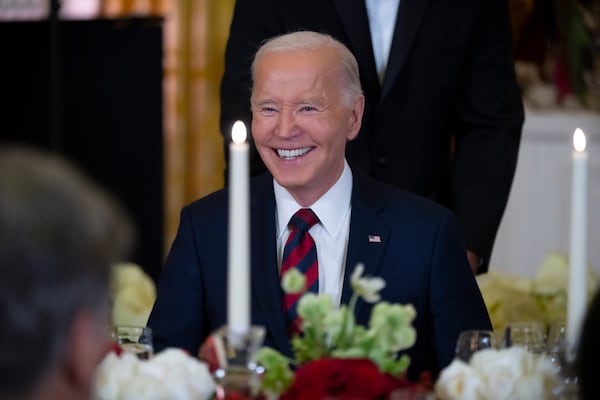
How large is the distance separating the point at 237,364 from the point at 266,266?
33.1 inches

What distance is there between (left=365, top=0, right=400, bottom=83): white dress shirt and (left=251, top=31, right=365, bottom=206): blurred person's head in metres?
0.63

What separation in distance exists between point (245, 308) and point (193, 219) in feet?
3.24

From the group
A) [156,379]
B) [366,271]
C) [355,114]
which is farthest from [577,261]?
[355,114]

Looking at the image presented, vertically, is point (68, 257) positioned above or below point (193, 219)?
above

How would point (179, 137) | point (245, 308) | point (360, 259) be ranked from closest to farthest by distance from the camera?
point (245, 308)
point (360, 259)
point (179, 137)

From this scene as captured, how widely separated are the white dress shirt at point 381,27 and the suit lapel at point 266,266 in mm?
745

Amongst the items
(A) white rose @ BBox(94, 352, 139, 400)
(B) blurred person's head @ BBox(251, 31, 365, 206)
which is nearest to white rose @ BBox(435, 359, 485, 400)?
(A) white rose @ BBox(94, 352, 139, 400)

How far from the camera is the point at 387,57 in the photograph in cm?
330

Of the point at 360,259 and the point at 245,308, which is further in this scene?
the point at 360,259

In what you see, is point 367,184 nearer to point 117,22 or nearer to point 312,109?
point 312,109

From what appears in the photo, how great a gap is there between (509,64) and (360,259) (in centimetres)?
113

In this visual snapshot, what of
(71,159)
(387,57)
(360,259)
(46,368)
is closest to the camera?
(46,368)

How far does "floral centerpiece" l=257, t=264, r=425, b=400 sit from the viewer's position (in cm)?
162

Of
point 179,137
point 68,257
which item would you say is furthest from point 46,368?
point 179,137
